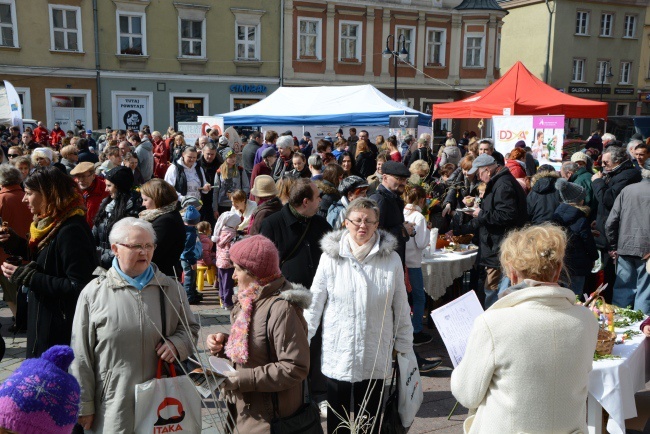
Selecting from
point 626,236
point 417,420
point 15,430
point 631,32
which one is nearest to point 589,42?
point 631,32

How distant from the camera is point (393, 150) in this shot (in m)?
11.1

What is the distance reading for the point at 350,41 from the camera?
95.2 feet

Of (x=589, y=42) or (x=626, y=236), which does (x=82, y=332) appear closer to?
(x=626, y=236)

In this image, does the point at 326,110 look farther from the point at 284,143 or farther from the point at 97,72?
the point at 97,72

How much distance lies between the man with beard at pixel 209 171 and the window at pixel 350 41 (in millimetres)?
20241

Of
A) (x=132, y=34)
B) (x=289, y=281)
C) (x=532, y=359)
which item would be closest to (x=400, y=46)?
(x=132, y=34)

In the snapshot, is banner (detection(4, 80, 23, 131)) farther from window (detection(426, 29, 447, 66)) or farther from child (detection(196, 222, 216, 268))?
window (detection(426, 29, 447, 66))

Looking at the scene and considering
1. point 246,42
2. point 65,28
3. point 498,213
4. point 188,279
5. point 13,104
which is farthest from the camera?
point 246,42

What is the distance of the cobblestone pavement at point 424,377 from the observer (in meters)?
4.34

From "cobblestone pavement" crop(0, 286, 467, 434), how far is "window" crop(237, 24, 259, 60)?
21410mm

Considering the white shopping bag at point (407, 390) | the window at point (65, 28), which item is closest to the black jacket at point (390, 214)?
the white shopping bag at point (407, 390)

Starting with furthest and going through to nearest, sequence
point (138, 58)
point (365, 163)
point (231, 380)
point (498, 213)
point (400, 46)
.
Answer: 1. point (400, 46)
2. point (138, 58)
3. point (365, 163)
4. point (498, 213)
5. point (231, 380)

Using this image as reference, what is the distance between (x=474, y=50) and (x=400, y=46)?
4666 mm

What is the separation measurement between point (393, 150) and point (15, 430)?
994 cm
